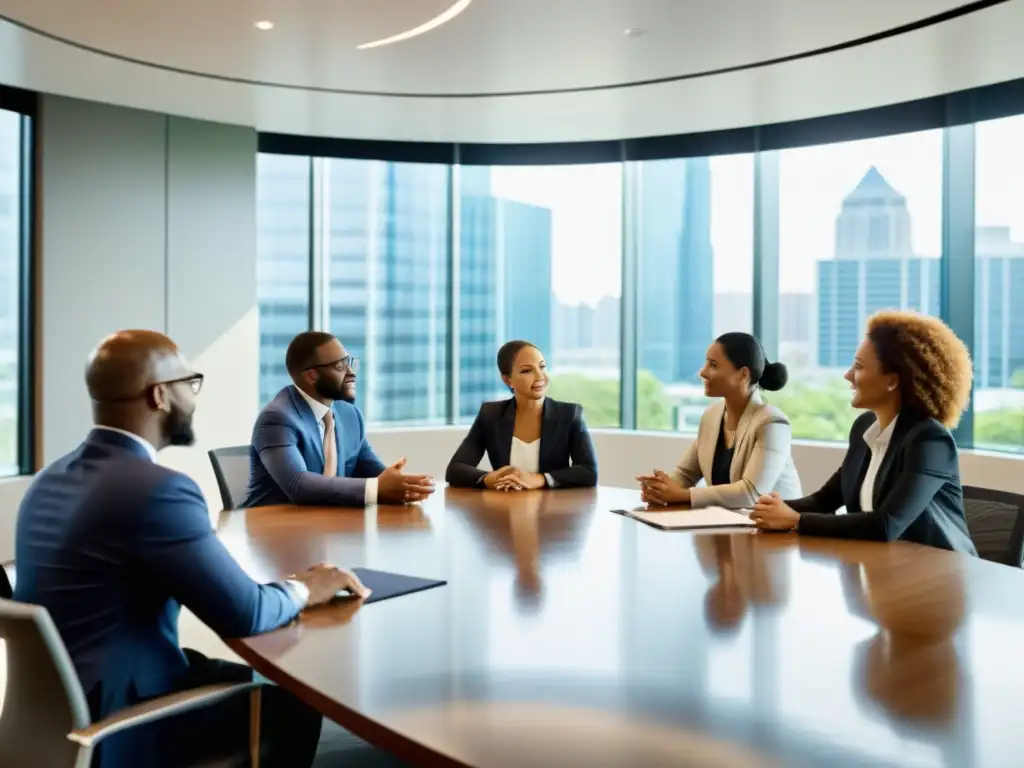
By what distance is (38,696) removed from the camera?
1767 millimetres

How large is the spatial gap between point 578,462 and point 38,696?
2.70 m

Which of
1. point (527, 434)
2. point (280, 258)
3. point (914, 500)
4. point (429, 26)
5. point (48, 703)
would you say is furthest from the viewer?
point (280, 258)

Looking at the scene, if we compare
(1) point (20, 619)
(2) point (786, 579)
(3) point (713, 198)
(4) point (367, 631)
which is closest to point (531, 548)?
(2) point (786, 579)

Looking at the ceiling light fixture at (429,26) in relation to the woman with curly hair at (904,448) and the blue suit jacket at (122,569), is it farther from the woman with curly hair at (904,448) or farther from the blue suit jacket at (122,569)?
the blue suit jacket at (122,569)

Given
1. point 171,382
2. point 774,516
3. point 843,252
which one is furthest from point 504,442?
point 843,252

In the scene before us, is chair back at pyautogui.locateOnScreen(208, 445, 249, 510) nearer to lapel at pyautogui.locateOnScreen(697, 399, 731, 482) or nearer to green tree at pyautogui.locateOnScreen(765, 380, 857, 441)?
lapel at pyautogui.locateOnScreen(697, 399, 731, 482)

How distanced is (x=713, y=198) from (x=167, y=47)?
14.1 feet

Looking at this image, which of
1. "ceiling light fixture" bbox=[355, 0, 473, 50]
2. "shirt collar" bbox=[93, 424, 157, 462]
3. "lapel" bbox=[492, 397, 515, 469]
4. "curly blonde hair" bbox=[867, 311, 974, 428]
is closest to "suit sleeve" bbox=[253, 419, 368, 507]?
"lapel" bbox=[492, 397, 515, 469]

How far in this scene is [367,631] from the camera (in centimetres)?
194

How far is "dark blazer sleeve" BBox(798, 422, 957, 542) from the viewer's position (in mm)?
2844

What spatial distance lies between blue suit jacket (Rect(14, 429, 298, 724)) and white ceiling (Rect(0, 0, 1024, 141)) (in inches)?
118

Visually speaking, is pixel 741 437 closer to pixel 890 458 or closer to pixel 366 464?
pixel 890 458

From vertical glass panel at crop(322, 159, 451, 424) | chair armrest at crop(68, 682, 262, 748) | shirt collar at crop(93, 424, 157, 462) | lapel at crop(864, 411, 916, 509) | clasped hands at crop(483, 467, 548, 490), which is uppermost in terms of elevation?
vertical glass panel at crop(322, 159, 451, 424)

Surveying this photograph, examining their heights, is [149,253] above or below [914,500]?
above
